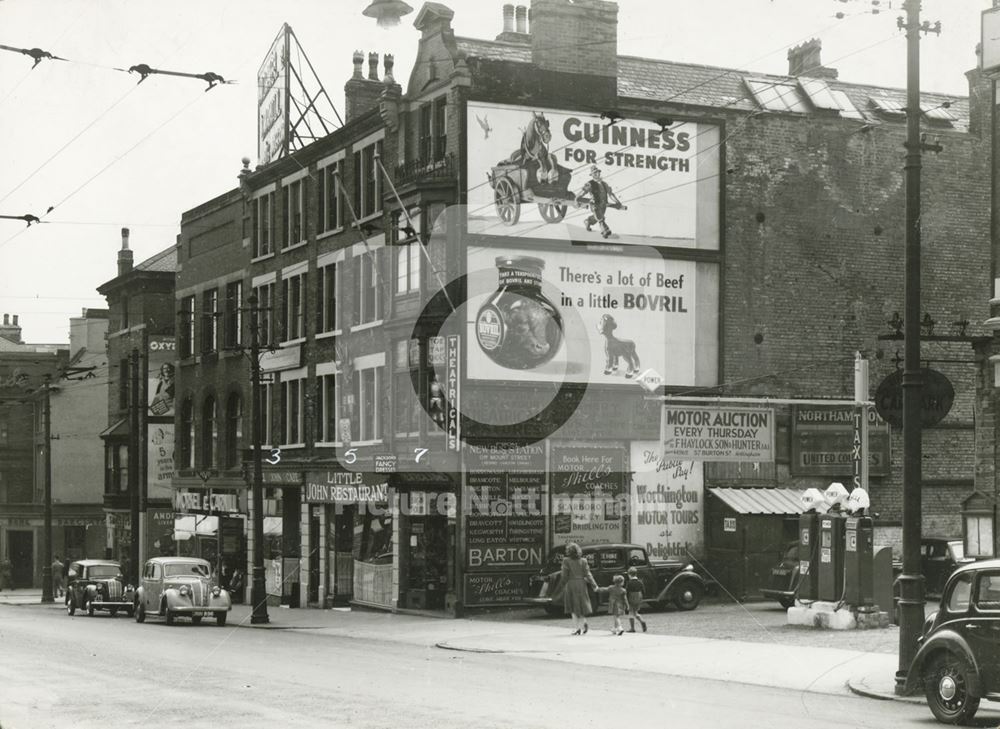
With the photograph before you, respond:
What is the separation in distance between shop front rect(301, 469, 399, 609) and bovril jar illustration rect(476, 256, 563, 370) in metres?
5.07

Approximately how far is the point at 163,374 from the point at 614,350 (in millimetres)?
27126

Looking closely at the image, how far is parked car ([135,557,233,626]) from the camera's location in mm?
34281

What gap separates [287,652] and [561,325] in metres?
12.5

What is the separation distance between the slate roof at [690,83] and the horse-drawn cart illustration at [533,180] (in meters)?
1.96

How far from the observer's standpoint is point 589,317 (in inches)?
1309

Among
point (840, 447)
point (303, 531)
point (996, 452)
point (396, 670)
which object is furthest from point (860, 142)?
point (396, 670)

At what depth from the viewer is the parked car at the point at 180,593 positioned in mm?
34281

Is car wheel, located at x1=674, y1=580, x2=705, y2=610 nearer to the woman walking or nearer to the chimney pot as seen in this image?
the woman walking

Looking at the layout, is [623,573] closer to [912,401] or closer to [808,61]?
[912,401]

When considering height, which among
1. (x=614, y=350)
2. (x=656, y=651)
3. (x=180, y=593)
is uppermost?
(x=614, y=350)

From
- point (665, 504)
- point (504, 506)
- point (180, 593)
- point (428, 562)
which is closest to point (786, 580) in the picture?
point (665, 504)

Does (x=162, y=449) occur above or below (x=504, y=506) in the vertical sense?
above

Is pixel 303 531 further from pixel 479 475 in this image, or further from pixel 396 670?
pixel 396 670

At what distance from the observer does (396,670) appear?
19.0m
